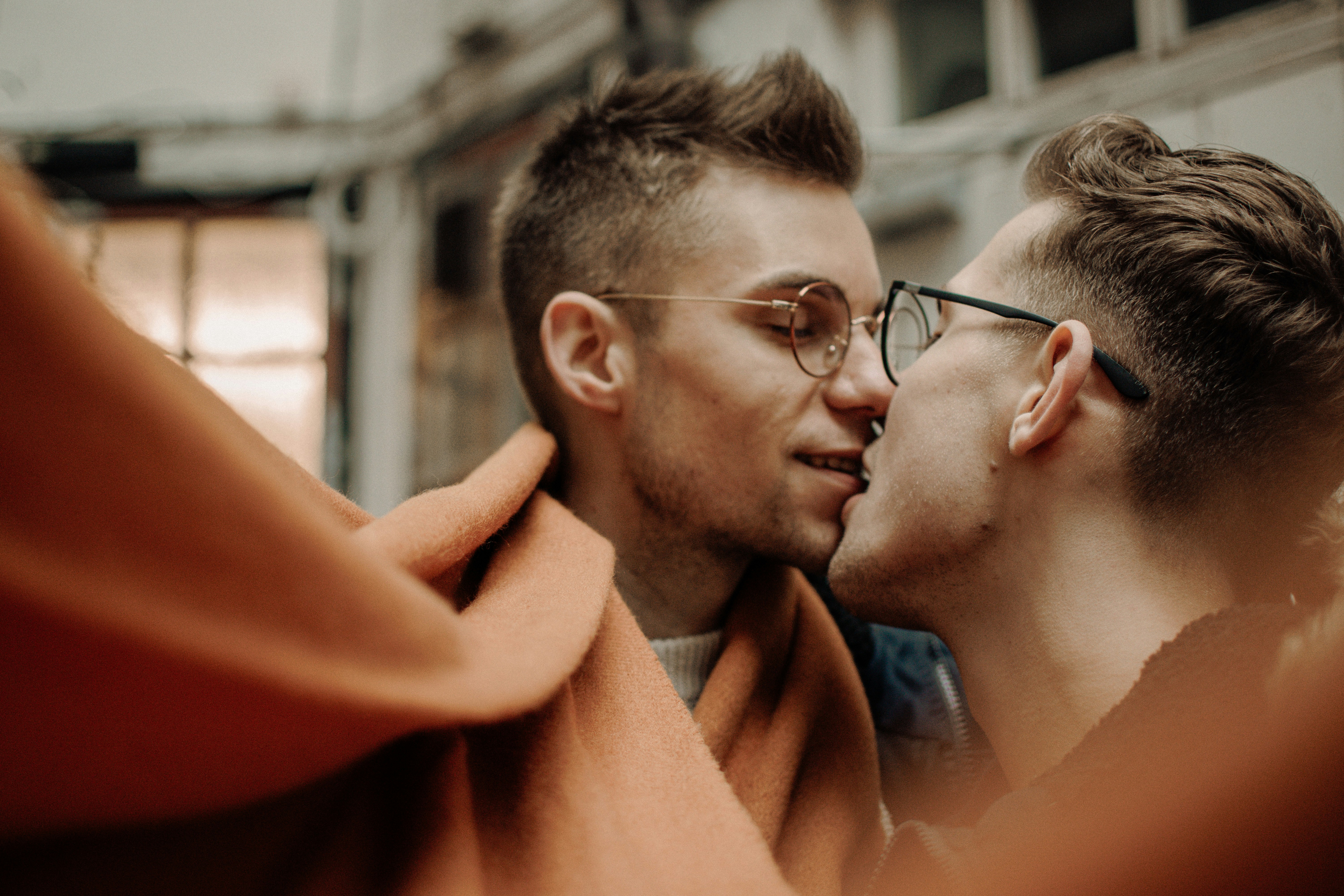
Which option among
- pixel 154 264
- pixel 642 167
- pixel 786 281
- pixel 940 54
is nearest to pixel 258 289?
pixel 154 264

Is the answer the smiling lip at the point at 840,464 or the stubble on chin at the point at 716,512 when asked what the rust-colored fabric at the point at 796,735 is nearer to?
the stubble on chin at the point at 716,512

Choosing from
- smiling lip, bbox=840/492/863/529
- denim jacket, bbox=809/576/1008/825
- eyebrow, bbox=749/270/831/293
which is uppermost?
eyebrow, bbox=749/270/831/293

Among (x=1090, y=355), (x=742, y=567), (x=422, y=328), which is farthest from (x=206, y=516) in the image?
(x=422, y=328)

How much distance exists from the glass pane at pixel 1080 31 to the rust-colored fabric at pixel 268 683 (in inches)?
100

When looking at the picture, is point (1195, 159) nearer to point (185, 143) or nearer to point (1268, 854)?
point (1268, 854)

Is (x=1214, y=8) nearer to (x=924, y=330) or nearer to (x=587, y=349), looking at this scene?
(x=924, y=330)

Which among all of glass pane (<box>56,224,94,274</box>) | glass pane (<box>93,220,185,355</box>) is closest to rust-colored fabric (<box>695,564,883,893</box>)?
glass pane (<box>56,224,94,274</box>)

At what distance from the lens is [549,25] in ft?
13.4

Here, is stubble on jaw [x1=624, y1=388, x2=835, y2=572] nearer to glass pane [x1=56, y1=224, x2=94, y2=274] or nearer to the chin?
the chin

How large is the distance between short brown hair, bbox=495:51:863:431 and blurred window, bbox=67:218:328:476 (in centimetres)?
280

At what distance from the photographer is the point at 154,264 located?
4.32m

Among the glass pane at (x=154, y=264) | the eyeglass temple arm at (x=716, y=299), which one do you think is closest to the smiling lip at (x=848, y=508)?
the eyeglass temple arm at (x=716, y=299)

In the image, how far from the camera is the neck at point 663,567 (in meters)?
1.57

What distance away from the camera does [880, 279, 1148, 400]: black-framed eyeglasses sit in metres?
1.10
